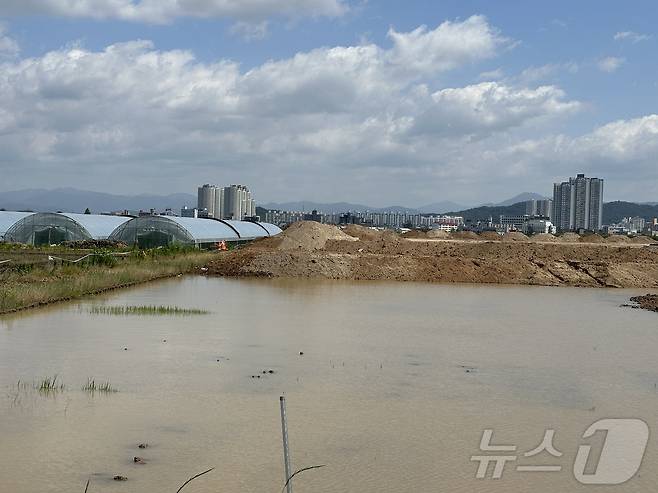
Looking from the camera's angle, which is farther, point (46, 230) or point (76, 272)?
point (46, 230)

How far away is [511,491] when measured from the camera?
6.11 m

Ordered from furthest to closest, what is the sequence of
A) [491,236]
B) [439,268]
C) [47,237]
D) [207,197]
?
[207,197], [491,236], [47,237], [439,268]

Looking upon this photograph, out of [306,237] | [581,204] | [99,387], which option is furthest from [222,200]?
[99,387]

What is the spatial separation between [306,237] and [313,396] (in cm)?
3144

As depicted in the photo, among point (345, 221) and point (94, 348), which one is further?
point (345, 221)

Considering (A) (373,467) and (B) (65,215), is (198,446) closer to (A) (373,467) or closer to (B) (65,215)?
(A) (373,467)

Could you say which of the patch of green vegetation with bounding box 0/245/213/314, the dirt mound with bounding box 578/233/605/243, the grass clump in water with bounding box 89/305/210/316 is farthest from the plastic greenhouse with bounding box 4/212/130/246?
the dirt mound with bounding box 578/233/605/243

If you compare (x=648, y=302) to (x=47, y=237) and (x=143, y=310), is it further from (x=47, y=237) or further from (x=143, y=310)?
(x=47, y=237)

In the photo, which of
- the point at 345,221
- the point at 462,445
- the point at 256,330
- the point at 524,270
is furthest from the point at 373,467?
the point at 345,221

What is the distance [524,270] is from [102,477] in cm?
2614

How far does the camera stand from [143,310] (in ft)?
54.0

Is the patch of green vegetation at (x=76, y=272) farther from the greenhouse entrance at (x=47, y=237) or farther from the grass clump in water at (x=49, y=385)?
the grass clump in water at (x=49, y=385)

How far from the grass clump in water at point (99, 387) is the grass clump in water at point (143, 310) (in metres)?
6.68

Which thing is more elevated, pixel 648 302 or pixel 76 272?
pixel 76 272
